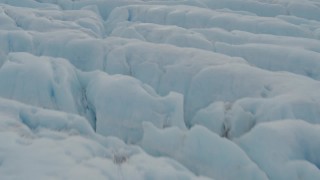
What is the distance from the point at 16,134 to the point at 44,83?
1.78 metres

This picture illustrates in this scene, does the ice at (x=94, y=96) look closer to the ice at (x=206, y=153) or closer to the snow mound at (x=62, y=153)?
the ice at (x=206, y=153)

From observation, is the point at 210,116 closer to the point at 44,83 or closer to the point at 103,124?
the point at 103,124

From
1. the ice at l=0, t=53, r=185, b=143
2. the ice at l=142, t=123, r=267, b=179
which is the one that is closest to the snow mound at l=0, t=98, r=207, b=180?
the ice at l=142, t=123, r=267, b=179

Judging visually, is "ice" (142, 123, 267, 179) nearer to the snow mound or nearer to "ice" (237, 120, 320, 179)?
"ice" (237, 120, 320, 179)

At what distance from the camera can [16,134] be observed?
4.36m

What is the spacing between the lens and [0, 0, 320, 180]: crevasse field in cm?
426

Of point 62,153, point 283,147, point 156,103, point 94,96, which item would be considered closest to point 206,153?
point 283,147

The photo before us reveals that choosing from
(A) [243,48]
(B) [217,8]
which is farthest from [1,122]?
(B) [217,8]

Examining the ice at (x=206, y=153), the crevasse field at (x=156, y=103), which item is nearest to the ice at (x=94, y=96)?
the crevasse field at (x=156, y=103)

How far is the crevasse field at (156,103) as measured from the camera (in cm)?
426

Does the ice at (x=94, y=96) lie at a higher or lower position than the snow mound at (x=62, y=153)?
lower

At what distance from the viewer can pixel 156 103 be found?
224 inches

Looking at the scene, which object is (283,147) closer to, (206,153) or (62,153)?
(206,153)

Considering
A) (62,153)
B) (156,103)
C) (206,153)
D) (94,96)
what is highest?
(62,153)
